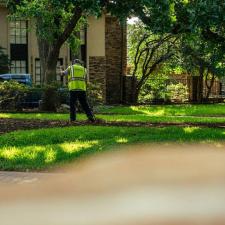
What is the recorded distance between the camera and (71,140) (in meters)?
12.9

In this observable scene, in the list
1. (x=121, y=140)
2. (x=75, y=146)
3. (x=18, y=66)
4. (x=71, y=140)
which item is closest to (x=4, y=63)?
(x=18, y=66)

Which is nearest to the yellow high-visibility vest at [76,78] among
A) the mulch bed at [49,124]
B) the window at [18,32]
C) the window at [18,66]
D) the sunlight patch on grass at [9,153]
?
the mulch bed at [49,124]

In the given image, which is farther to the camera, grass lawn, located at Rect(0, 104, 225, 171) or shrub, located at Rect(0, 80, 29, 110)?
shrub, located at Rect(0, 80, 29, 110)

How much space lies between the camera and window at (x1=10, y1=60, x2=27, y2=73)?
35031 millimetres

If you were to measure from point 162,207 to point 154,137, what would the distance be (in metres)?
7.00

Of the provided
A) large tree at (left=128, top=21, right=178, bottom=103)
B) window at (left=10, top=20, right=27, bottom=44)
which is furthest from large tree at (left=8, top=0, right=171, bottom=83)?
large tree at (left=128, top=21, right=178, bottom=103)

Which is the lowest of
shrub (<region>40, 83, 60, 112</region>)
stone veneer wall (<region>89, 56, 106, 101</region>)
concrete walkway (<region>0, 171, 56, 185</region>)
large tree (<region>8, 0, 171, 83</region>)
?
concrete walkway (<region>0, 171, 56, 185</region>)

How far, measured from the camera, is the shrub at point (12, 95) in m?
23.0

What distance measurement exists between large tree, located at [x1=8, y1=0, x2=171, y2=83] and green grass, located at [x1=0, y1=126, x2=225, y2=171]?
2675 mm

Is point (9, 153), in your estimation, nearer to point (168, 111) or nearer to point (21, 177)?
point (21, 177)

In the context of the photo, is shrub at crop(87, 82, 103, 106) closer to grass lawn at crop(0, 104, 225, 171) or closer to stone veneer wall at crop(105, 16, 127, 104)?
grass lawn at crop(0, 104, 225, 171)

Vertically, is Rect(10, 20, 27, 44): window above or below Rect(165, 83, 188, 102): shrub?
above

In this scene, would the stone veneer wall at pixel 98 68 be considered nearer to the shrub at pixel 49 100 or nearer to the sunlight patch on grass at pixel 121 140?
the shrub at pixel 49 100

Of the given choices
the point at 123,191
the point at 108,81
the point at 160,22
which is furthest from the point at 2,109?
the point at 123,191
